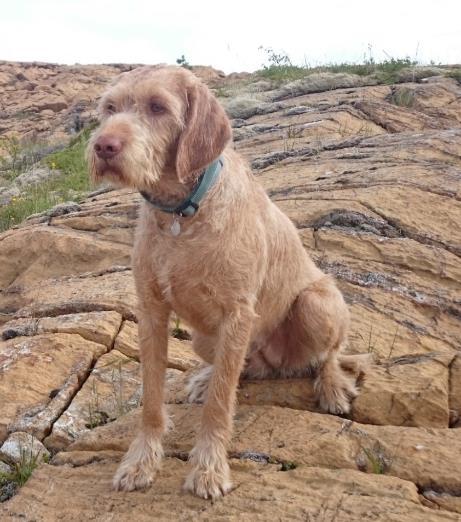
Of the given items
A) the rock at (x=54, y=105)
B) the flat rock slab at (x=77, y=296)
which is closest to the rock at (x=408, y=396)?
the flat rock slab at (x=77, y=296)

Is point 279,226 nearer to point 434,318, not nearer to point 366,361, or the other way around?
point 366,361

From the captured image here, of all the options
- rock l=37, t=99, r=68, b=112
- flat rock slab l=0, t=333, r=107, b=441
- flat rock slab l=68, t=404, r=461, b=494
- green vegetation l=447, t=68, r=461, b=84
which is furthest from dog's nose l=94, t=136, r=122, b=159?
rock l=37, t=99, r=68, b=112

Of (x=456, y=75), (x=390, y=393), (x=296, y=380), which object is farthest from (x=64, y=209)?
(x=456, y=75)

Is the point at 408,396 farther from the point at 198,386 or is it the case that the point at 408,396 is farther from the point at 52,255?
the point at 52,255

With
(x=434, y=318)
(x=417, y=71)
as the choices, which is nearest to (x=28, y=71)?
(x=417, y=71)

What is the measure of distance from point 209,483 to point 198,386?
1038 mm

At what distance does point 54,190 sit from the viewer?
11820 mm

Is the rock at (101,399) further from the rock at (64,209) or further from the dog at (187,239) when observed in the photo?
the rock at (64,209)

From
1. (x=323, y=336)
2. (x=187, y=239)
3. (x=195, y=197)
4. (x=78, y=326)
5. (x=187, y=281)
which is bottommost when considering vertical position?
(x=78, y=326)

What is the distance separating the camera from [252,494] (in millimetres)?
2984

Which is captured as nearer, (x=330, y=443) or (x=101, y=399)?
(x=330, y=443)

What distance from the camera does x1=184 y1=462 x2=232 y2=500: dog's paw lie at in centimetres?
301

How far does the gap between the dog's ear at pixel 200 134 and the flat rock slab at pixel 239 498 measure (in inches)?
60.1

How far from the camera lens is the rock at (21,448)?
3.74m
